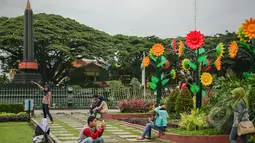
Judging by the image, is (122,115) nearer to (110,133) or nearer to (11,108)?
(110,133)

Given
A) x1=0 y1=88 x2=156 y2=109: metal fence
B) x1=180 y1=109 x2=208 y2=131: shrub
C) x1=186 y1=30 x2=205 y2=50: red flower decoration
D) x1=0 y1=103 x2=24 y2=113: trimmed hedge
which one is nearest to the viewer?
x1=180 y1=109 x2=208 y2=131: shrub

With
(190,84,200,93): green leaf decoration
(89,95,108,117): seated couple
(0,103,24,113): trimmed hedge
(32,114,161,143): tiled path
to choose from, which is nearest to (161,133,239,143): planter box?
(32,114,161,143): tiled path

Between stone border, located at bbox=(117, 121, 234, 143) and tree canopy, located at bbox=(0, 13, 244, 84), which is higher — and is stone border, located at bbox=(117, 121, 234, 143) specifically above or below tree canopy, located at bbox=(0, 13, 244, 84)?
below

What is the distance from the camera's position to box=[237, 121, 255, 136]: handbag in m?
8.00

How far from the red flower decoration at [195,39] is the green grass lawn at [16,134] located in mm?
6518

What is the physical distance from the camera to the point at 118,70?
4738 centimetres

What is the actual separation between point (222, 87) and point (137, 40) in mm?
35054

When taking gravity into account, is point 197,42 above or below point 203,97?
above

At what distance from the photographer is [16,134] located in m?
12.1

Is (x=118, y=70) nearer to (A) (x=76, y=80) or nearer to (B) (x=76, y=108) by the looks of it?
(A) (x=76, y=80)

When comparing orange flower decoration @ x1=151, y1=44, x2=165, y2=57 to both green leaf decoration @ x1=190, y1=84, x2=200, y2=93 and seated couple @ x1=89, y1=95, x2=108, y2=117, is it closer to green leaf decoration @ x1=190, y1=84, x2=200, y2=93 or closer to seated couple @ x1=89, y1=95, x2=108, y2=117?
green leaf decoration @ x1=190, y1=84, x2=200, y2=93

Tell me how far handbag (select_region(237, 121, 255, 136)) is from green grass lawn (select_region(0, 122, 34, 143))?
5.51 m

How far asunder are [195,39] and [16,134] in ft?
23.6

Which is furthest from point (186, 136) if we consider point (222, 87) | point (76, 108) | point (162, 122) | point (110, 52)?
point (110, 52)
